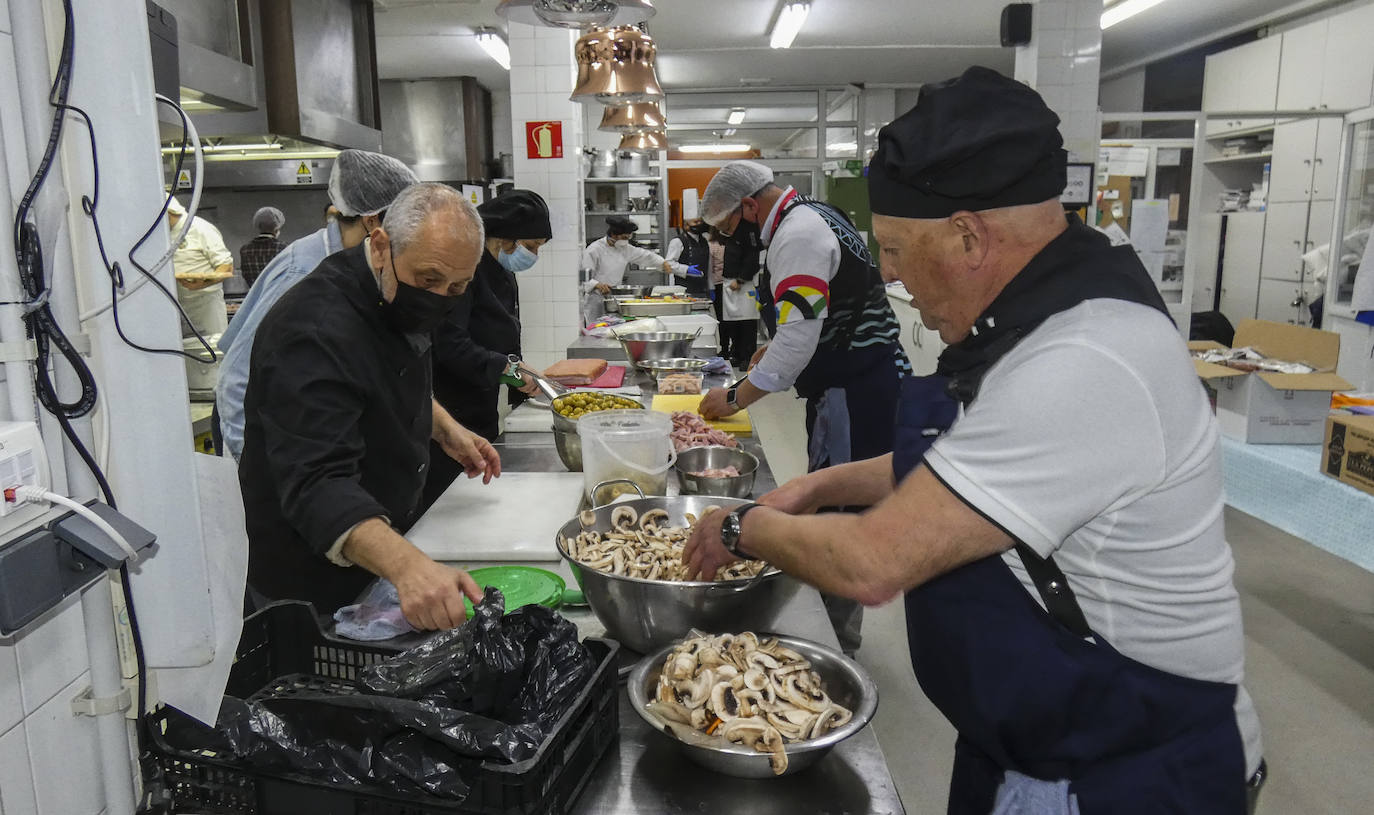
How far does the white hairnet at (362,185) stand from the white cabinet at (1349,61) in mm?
8153

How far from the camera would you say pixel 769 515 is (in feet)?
4.52

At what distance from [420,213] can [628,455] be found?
0.81 m

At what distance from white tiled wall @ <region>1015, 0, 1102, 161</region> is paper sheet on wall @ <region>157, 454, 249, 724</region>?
256 inches

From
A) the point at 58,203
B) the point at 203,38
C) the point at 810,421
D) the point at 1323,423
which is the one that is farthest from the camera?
the point at 810,421

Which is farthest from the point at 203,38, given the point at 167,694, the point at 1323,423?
the point at 1323,423

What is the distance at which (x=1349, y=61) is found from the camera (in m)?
7.67

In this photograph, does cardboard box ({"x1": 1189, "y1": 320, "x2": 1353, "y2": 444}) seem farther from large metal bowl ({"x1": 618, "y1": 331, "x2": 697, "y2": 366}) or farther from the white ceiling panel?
the white ceiling panel

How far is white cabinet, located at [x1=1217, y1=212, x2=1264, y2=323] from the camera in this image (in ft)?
29.2

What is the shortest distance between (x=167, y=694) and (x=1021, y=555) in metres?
1.17

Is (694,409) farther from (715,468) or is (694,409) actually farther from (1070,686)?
(1070,686)

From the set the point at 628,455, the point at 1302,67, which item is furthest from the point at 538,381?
the point at 1302,67

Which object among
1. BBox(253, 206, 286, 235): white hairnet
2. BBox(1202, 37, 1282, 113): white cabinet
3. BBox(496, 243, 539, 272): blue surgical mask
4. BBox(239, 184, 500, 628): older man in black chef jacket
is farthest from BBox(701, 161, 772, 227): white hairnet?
BBox(1202, 37, 1282, 113): white cabinet

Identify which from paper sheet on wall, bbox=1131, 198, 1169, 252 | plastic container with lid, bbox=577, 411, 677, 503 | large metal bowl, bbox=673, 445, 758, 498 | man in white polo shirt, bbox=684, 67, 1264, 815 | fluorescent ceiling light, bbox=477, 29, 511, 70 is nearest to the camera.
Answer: man in white polo shirt, bbox=684, 67, 1264, 815

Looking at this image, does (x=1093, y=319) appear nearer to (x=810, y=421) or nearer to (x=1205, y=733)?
(x=1205, y=733)
